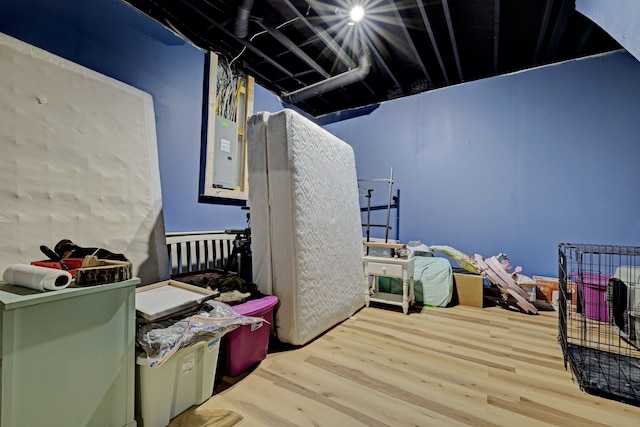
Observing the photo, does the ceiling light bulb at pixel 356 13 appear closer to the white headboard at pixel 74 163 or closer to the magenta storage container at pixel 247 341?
the white headboard at pixel 74 163

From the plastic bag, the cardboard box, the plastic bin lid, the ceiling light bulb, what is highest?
the ceiling light bulb

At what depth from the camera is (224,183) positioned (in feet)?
8.89

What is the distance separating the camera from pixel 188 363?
1.17 m

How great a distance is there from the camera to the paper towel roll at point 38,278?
0.82m

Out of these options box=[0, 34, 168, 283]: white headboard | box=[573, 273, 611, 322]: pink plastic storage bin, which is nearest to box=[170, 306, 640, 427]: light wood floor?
box=[573, 273, 611, 322]: pink plastic storage bin

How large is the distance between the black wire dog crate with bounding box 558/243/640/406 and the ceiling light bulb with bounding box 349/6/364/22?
2.36m

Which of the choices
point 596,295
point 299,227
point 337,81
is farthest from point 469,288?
point 337,81

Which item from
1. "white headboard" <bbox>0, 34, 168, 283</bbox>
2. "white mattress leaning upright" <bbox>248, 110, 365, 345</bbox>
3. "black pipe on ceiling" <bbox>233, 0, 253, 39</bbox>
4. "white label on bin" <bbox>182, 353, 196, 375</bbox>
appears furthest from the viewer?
"black pipe on ceiling" <bbox>233, 0, 253, 39</bbox>

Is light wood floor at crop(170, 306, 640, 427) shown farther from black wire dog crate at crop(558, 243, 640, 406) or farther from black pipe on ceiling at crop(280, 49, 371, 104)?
black pipe on ceiling at crop(280, 49, 371, 104)

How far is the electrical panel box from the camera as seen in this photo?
8.66 ft

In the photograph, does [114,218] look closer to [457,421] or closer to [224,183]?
[224,183]

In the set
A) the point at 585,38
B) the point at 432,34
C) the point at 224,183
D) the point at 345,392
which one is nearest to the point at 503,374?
the point at 345,392

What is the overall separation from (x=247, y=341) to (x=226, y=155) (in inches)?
73.7

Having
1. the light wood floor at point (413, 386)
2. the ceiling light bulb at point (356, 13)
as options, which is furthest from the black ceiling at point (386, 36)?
the light wood floor at point (413, 386)
